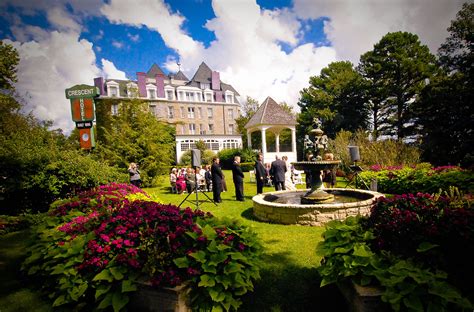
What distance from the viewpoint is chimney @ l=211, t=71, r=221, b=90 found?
4741 cm

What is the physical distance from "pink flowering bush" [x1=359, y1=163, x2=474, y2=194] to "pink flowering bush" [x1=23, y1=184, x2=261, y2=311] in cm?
707

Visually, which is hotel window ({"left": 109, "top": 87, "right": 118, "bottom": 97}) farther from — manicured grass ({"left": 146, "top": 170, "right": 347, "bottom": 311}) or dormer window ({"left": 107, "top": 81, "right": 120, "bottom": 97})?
manicured grass ({"left": 146, "top": 170, "right": 347, "bottom": 311})

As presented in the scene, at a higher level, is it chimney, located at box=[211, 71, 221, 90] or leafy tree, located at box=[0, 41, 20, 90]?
chimney, located at box=[211, 71, 221, 90]

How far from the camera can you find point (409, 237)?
281cm

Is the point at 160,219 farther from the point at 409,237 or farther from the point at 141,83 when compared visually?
the point at 141,83

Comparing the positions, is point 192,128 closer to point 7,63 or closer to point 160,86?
point 160,86

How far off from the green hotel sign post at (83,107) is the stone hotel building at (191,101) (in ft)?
87.2

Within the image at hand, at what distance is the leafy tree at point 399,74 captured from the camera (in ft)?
93.8

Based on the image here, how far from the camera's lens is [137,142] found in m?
17.2

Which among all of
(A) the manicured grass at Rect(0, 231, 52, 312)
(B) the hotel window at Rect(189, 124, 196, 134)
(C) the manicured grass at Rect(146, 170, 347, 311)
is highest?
(B) the hotel window at Rect(189, 124, 196, 134)

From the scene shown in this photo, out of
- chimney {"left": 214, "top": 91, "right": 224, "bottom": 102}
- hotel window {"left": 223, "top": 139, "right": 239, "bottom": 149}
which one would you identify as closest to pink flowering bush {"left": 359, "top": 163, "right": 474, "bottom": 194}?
hotel window {"left": 223, "top": 139, "right": 239, "bottom": 149}

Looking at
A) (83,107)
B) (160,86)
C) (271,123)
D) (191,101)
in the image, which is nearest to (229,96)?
(191,101)

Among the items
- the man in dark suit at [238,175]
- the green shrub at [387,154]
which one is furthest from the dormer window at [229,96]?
the man in dark suit at [238,175]

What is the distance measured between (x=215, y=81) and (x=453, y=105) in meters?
37.6
